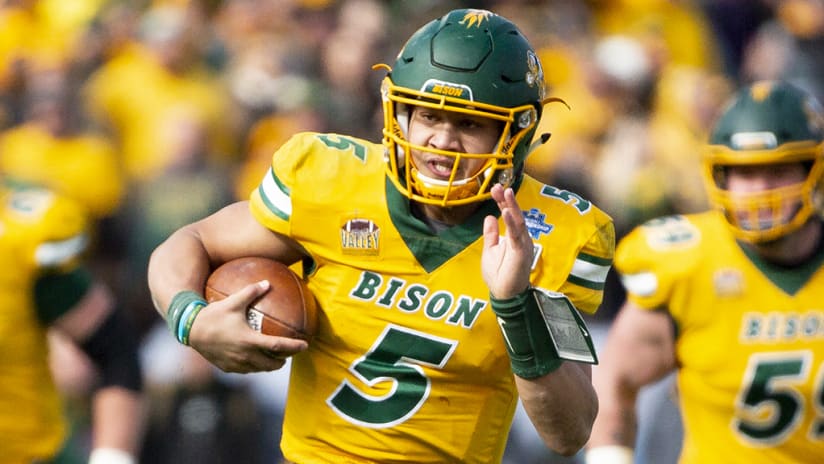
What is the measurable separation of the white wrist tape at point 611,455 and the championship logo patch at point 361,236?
1556 millimetres

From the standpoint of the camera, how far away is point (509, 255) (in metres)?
3.39

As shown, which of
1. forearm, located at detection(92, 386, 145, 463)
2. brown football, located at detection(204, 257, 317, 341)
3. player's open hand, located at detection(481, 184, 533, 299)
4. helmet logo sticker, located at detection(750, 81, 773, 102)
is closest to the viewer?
player's open hand, located at detection(481, 184, 533, 299)

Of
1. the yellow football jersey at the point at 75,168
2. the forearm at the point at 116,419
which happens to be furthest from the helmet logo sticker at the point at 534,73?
the yellow football jersey at the point at 75,168

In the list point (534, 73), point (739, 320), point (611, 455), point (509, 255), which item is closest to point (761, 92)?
point (739, 320)

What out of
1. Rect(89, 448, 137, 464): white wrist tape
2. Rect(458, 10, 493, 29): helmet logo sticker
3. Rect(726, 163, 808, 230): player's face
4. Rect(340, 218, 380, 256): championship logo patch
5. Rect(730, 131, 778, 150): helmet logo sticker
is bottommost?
Rect(89, 448, 137, 464): white wrist tape

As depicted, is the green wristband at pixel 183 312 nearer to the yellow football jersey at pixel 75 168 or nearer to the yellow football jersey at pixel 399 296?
the yellow football jersey at pixel 399 296

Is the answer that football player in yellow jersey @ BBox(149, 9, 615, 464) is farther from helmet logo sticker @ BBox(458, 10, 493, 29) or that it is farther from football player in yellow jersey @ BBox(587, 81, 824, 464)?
football player in yellow jersey @ BBox(587, 81, 824, 464)

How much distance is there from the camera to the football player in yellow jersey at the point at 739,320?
16.4 feet

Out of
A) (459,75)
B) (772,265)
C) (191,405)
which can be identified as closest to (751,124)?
(772,265)

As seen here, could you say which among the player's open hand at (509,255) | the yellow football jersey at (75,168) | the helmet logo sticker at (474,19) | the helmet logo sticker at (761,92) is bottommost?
the yellow football jersey at (75,168)

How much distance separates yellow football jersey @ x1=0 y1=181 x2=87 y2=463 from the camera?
4.71 m

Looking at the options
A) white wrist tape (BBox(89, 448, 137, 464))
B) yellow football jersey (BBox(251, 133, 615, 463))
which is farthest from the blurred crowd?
yellow football jersey (BBox(251, 133, 615, 463))

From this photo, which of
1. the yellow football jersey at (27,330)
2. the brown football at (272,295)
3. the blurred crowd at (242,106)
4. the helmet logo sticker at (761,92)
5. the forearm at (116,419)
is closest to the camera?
the brown football at (272,295)

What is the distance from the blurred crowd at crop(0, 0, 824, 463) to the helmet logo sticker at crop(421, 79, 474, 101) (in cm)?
326
